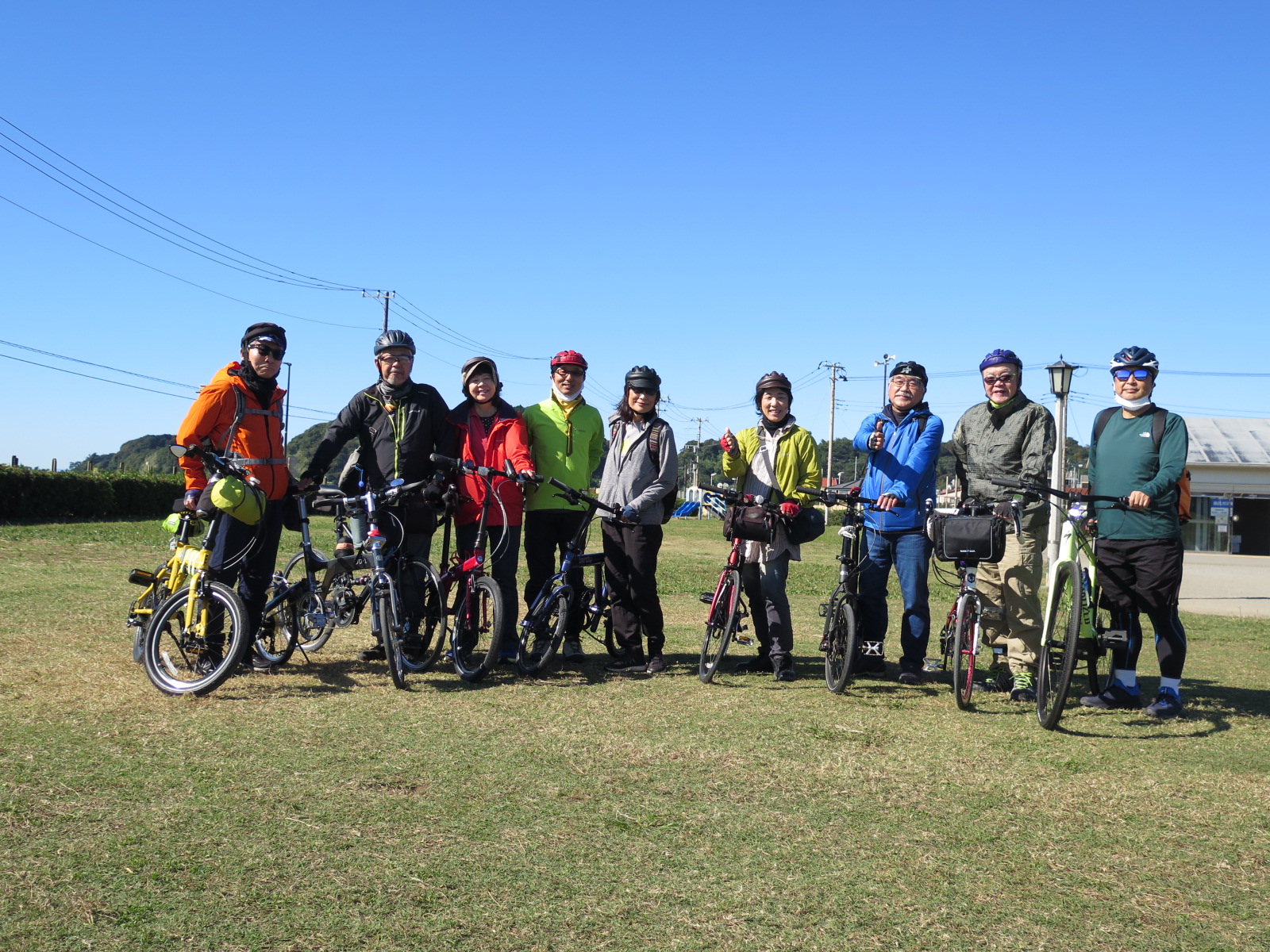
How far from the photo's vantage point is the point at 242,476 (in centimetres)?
593

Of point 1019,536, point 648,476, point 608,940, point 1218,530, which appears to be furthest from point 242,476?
point 1218,530

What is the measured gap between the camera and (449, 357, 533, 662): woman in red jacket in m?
6.71

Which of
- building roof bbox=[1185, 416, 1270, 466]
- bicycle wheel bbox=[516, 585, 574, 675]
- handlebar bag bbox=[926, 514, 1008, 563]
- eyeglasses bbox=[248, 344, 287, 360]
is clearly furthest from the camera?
building roof bbox=[1185, 416, 1270, 466]

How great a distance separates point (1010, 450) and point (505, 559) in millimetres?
3240

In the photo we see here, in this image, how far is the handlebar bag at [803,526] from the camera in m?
6.72

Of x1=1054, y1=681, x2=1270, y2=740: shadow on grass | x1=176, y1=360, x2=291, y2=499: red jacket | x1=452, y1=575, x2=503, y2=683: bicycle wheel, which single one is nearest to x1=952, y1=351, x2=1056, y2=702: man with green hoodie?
x1=1054, y1=681, x2=1270, y2=740: shadow on grass

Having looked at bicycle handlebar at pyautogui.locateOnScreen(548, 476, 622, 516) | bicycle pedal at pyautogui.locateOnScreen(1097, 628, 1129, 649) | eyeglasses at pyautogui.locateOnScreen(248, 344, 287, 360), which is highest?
eyeglasses at pyautogui.locateOnScreen(248, 344, 287, 360)

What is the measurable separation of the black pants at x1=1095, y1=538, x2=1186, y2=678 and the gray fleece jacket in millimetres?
2654

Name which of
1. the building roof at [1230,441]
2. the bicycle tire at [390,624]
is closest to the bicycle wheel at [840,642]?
the bicycle tire at [390,624]

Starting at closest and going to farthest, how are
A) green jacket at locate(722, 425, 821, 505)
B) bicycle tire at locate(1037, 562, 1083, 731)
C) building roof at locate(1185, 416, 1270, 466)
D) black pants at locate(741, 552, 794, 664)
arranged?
bicycle tire at locate(1037, 562, 1083, 731)
black pants at locate(741, 552, 794, 664)
green jacket at locate(722, 425, 821, 505)
building roof at locate(1185, 416, 1270, 466)

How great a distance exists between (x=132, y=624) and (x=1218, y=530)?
39302 millimetres

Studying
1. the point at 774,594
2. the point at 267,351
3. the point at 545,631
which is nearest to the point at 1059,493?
the point at 774,594

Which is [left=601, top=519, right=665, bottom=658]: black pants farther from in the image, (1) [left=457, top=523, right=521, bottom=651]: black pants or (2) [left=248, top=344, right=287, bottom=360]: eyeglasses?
(2) [left=248, top=344, right=287, bottom=360]: eyeglasses

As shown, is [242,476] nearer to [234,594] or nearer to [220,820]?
[234,594]
